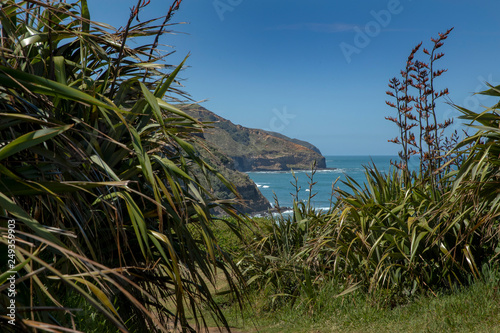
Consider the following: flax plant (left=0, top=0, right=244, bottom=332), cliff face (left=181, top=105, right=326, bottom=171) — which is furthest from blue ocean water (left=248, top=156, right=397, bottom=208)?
cliff face (left=181, top=105, right=326, bottom=171)

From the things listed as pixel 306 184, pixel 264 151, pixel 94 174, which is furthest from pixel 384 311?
pixel 264 151

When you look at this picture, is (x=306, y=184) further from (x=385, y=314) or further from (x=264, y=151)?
(x=385, y=314)

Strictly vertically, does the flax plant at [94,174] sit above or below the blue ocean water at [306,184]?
above

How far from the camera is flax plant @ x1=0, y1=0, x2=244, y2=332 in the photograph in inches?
75.5

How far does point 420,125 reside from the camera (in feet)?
18.6

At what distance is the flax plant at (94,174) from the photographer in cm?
192

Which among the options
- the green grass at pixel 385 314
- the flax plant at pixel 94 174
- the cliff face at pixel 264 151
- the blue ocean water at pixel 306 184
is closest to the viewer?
the flax plant at pixel 94 174

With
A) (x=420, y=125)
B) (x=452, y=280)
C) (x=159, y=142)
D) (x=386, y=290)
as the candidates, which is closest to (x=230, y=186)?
(x=159, y=142)

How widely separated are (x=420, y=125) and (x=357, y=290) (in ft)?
8.11

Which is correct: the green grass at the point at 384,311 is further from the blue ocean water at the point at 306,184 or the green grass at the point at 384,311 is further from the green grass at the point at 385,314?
the blue ocean water at the point at 306,184

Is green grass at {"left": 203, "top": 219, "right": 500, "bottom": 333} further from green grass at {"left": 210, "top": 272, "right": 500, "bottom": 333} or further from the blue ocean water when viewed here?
the blue ocean water

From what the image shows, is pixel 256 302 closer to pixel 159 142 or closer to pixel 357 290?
pixel 357 290

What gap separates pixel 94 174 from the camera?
2572mm

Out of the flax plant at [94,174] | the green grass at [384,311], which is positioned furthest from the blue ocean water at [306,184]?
the flax plant at [94,174]
